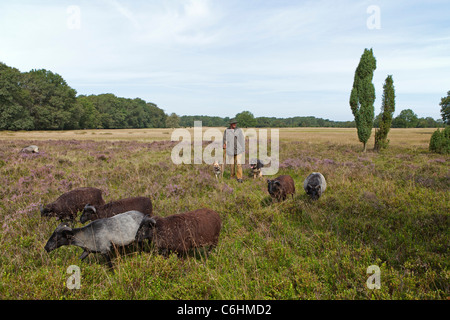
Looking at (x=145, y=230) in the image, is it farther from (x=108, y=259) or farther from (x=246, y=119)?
(x=246, y=119)

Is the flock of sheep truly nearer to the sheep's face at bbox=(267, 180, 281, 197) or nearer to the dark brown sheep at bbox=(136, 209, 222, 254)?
the dark brown sheep at bbox=(136, 209, 222, 254)

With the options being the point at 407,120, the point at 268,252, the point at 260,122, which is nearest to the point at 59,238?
the point at 268,252

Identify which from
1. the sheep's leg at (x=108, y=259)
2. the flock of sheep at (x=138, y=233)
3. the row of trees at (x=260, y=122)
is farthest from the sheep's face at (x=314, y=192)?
the row of trees at (x=260, y=122)

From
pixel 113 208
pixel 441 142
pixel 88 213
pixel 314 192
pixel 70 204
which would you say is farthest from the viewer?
pixel 441 142

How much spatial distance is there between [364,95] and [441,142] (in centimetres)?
746

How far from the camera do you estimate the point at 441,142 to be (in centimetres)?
1895

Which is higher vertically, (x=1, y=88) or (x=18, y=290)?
(x=1, y=88)

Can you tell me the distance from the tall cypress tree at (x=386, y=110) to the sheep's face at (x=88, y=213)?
24917 millimetres

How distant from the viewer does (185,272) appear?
4035mm

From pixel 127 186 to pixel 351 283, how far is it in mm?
8499

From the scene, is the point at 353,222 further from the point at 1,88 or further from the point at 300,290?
the point at 1,88

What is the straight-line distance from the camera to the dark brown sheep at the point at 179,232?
14.7 feet

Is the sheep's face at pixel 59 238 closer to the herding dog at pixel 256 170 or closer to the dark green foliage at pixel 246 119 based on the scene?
the herding dog at pixel 256 170

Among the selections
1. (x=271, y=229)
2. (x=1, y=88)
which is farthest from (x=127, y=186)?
(x=1, y=88)
